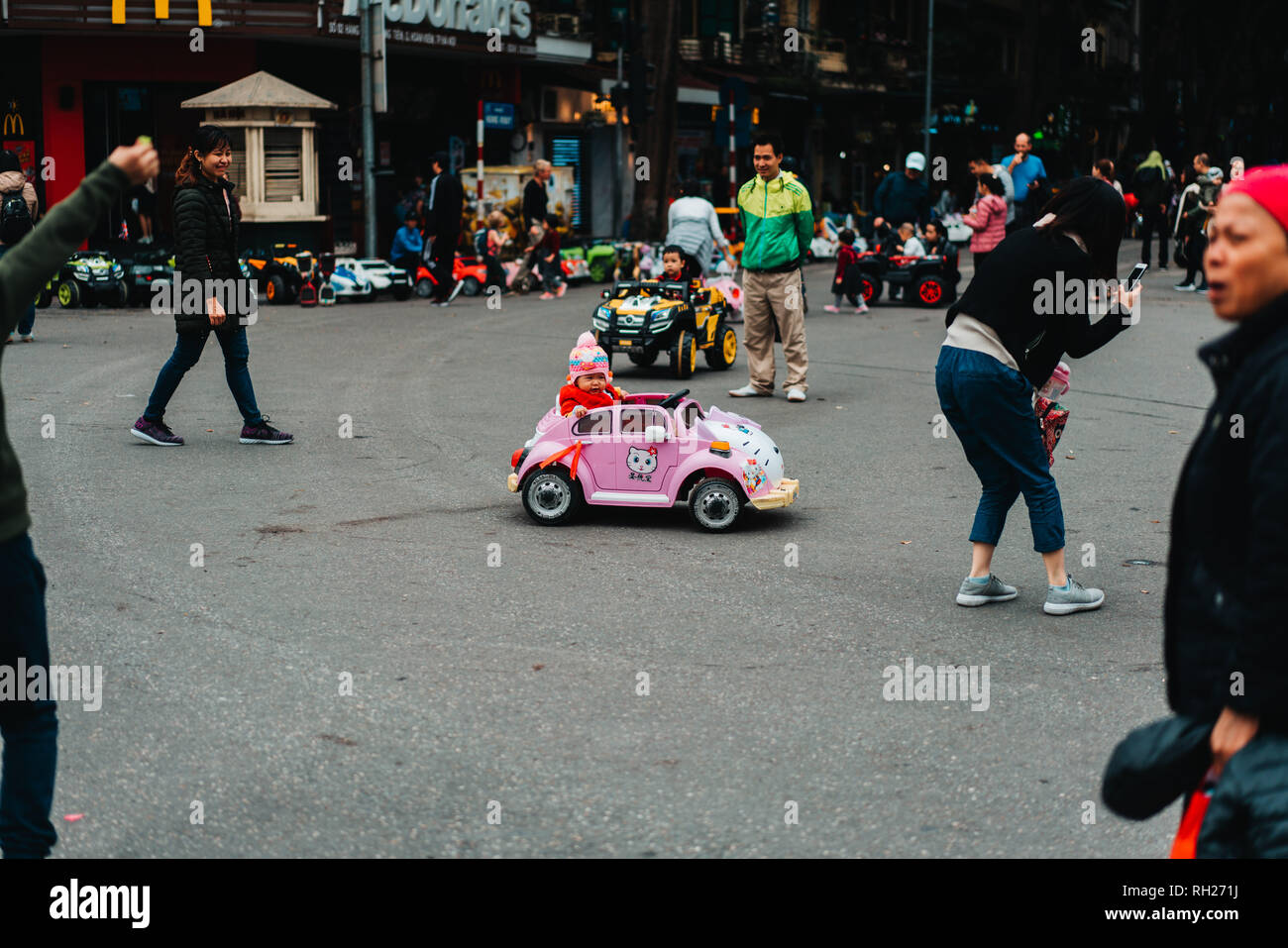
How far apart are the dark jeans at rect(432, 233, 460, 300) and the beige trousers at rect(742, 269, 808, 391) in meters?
9.53

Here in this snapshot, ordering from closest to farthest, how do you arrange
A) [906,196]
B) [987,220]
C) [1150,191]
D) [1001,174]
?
[987,220], [1001,174], [906,196], [1150,191]

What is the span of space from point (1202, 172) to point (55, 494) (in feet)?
56.3

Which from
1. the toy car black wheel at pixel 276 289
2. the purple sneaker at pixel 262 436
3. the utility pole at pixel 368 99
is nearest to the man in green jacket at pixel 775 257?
the purple sneaker at pixel 262 436

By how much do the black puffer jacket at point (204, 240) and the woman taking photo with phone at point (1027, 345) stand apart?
506 centimetres

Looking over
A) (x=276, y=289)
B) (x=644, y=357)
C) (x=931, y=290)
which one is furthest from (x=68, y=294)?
(x=931, y=290)

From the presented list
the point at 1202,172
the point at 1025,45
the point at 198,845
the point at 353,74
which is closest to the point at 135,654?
the point at 198,845

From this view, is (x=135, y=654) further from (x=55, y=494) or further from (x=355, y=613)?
(x=55, y=494)

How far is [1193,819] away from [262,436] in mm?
8046

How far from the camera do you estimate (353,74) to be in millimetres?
29703

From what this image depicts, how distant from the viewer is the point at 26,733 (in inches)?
138

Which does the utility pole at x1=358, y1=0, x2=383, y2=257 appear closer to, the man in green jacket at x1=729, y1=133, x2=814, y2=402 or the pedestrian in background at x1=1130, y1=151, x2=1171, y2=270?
the pedestrian in background at x1=1130, y1=151, x2=1171, y2=270

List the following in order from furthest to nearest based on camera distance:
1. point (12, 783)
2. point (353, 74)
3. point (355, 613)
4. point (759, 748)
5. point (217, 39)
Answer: point (353, 74) < point (217, 39) < point (355, 613) < point (759, 748) < point (12, 783)

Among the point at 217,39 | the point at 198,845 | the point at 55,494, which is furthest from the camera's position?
the point at 217,39

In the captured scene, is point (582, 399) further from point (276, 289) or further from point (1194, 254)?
point (1194, 254)
